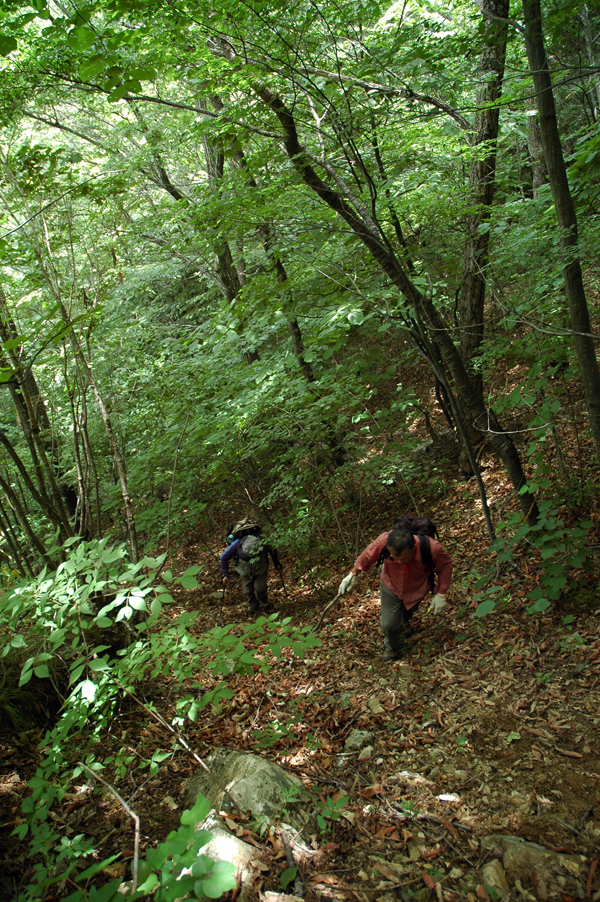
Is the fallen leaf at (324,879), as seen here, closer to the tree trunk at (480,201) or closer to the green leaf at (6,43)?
the green leaf at (6,43)

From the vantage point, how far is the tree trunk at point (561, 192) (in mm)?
2980

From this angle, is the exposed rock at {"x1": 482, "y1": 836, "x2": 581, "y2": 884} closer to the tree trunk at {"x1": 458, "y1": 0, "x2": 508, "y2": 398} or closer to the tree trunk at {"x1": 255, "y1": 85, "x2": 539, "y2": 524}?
the tree trunk at {"x1": 255, "y1": 85, "x2": 539, "y2": 524}

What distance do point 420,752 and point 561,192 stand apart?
3.93 meters

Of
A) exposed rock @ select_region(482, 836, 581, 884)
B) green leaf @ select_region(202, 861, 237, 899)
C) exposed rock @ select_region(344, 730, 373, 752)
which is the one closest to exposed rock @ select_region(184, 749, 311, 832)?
exposed rock @ select_region(344, 730, 373, 752)

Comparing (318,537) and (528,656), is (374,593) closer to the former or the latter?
(318,537)

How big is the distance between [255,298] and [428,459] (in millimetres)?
4116

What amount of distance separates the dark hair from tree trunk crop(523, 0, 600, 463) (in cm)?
162

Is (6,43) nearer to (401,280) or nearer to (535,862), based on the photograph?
(401,280)

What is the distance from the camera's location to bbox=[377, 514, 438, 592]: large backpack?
4262 millimetres

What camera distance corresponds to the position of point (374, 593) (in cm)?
596

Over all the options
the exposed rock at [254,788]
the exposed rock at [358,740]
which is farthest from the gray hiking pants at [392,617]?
the exposed rock at [254,788]

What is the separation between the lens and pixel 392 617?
451 centimetres

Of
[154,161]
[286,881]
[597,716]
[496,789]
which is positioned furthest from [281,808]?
[154,161]

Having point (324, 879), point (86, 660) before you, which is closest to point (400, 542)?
point (324, 879)
